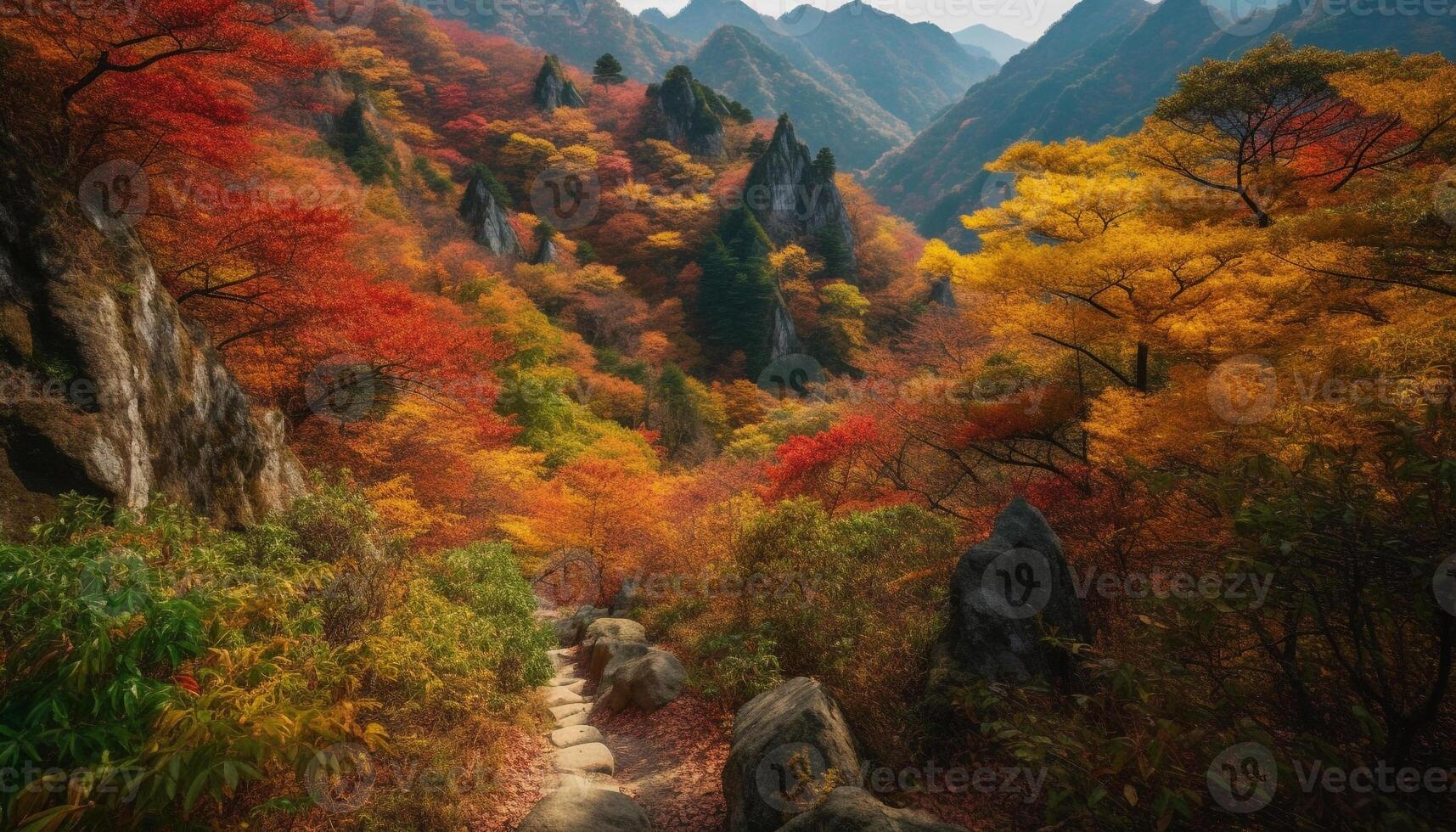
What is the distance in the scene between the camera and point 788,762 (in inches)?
183

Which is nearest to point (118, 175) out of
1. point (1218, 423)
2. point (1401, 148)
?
point (1218, 423)

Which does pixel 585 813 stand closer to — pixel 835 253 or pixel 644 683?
pixel 644 683

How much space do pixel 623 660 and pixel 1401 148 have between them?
50.4ft

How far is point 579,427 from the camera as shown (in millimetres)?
22484

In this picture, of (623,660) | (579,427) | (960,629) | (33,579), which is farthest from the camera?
(579,427)

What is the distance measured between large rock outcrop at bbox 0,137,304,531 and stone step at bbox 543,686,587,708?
15.7 feet

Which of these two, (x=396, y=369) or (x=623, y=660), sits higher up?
(x=396, y=369)

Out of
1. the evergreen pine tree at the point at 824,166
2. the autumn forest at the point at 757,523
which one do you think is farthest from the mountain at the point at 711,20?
the autumn forest at the point at 757,523

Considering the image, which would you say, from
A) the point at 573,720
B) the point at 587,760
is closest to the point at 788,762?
the point at 587,760

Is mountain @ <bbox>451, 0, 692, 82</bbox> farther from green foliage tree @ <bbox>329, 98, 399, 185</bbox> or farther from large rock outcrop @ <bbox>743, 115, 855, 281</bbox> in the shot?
green foliage tree @ <bbox>329, 98, 399, 185</bbox>

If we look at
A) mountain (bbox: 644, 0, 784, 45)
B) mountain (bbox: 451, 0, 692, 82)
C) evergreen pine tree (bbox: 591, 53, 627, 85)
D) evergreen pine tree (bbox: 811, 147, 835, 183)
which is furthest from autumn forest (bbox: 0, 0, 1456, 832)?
mountain (bbox: 644, 0, 784, 45)

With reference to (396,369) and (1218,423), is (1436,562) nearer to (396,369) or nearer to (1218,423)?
(1218,423)

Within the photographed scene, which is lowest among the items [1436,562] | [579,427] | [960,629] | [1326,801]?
[579,427]

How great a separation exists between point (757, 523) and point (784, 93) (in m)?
103
